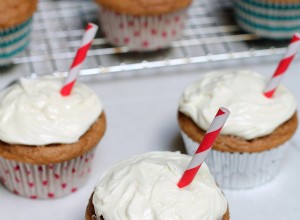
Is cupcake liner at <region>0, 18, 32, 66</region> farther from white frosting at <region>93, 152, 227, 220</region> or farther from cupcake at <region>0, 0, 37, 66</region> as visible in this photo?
white frosting at <region>93, 152, 227, 220</region>

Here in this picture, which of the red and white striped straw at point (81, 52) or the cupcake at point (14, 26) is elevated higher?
the red and white striped straw at point (81, 52)

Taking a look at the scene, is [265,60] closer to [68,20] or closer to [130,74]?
[130,74]

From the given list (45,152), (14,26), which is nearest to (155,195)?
(45,152)

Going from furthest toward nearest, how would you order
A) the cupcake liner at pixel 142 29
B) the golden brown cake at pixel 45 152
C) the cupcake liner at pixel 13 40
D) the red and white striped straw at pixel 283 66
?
the cupcake liner at pixel 142 29 < the cupcake liner at pixel 13 40 < the red and white striped straw at pixel 283 66 < the golden brown cake at pixel 45 152

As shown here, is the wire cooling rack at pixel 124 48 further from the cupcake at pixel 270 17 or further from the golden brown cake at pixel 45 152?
the golden brown cake at pixel 45 152

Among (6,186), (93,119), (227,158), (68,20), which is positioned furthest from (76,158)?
(68,20)

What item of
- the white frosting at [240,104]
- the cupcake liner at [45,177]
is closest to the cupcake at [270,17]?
the white frosting at [240,104]

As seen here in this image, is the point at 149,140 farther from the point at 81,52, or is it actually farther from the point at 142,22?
the point at 142,22

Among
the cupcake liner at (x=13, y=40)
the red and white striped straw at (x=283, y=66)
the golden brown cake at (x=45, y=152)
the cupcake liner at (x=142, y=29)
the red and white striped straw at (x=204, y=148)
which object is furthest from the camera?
the cupcake liner at (x=142, y=29)

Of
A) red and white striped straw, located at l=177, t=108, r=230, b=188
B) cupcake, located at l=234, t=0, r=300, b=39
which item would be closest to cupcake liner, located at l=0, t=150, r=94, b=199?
red and white striped straw, located at l=177, t=108, r=230, b=188
